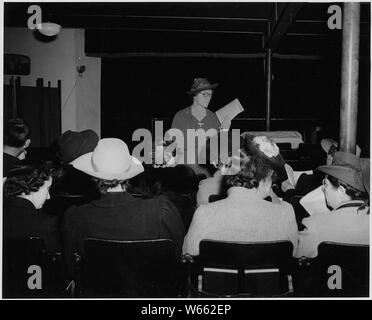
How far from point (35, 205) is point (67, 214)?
0.28 m

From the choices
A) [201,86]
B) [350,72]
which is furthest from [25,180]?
[201,86]

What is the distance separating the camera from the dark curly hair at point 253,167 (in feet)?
6.09

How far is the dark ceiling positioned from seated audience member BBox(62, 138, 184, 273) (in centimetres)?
361

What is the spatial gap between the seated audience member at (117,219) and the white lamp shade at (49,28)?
17.6 feet

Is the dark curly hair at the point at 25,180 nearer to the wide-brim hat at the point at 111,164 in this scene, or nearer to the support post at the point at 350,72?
the wide-brim hat at the point at 111,164

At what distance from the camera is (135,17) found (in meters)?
6.23

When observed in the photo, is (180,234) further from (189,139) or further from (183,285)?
(189,139)

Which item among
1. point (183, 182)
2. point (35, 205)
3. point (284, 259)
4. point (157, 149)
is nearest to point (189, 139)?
point (157, 149)

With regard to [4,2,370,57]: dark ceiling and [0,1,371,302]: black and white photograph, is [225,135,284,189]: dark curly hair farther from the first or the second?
[4,2,370,57]: dark ceiling

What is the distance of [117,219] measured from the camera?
1.77 meters

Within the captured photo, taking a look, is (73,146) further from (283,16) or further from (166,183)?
(283,16)

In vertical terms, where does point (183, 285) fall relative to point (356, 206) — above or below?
below

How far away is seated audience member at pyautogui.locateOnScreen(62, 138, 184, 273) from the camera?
177 centimetres

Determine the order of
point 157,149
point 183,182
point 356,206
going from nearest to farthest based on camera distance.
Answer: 1. point 356,206
2. point 183,182
3. point 157,149
